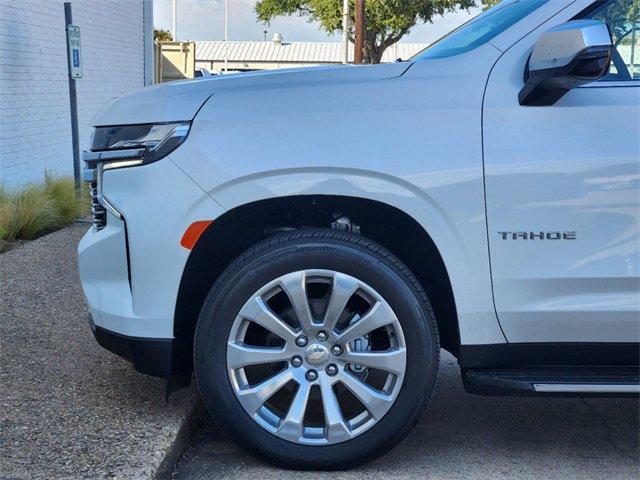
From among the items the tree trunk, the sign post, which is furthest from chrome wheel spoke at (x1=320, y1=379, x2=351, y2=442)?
the tree trunk

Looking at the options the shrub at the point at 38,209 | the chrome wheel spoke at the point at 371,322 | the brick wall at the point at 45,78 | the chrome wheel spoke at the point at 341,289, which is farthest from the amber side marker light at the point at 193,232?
the brick wall at the point at 45,78

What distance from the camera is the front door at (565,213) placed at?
3428 millimetres

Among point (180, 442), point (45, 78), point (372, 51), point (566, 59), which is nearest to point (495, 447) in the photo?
point (180, 442)

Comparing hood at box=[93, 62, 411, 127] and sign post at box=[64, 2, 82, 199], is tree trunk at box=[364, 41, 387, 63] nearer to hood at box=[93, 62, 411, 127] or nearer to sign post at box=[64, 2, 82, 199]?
sign post at box=[64, 2, 82, 199]

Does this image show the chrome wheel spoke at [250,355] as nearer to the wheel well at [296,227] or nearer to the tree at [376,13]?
the wheel well at [296,227]

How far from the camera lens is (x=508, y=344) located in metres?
3.54

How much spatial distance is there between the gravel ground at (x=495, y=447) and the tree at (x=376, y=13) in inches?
1294

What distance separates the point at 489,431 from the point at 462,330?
97 centimetres

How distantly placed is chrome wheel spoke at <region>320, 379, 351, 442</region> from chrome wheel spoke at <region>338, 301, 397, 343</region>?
0.21 meters

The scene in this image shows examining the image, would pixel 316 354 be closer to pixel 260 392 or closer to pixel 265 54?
pixel 260 392

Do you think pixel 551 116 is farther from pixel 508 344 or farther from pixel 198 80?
pixel 198 80

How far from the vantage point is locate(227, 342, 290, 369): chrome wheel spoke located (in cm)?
353

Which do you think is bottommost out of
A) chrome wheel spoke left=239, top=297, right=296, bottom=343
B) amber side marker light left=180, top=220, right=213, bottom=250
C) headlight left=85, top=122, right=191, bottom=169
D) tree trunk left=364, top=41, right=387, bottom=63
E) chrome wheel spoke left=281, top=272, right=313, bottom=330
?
tree trunk left=364, top=41, right=387, bottom=63

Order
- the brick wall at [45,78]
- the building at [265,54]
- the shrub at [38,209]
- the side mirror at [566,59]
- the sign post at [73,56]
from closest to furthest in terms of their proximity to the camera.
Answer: the side mirror at [566,59] → the shrub at [38,209] → the sign post at [73,56] → the brick wall at [45,78] → the building at [265,54]
